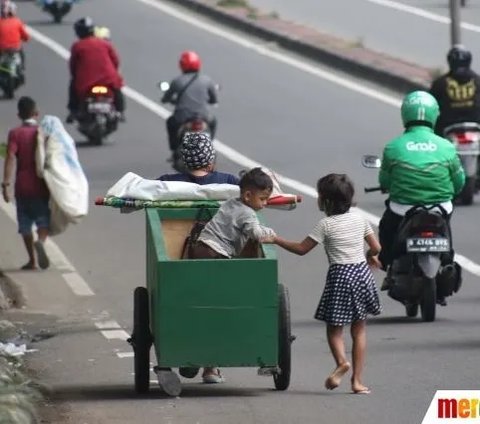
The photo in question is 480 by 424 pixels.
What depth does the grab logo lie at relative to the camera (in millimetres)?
14477

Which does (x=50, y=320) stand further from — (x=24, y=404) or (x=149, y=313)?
(x=24, y=404)

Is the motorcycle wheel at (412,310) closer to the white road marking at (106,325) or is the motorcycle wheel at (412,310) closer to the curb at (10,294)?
the white road marking at (106,325)

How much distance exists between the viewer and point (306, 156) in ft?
84.4

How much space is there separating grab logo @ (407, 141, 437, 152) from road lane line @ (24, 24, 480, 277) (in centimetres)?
319

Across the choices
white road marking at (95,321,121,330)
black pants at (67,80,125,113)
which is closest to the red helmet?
black pants at (67,80,125,113)

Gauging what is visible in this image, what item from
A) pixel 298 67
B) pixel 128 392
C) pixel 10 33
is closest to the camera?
pixel 128 392

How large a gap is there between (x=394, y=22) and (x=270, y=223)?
1629 centimetres

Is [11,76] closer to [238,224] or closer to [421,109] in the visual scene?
[421,109]

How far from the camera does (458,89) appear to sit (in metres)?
20.6

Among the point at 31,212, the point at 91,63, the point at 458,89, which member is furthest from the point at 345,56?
the point at 31,212

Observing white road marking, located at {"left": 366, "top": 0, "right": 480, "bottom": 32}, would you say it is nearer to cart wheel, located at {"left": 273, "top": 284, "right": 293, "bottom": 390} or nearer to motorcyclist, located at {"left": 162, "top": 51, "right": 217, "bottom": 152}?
motorcyclist, located at {"left": 162, "top": 51, "right": 217, "bottom": 152}

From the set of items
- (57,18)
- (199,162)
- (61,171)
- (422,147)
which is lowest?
(57,18)

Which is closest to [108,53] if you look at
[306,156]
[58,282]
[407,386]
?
[306,156]

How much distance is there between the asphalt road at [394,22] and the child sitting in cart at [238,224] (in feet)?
65.7
